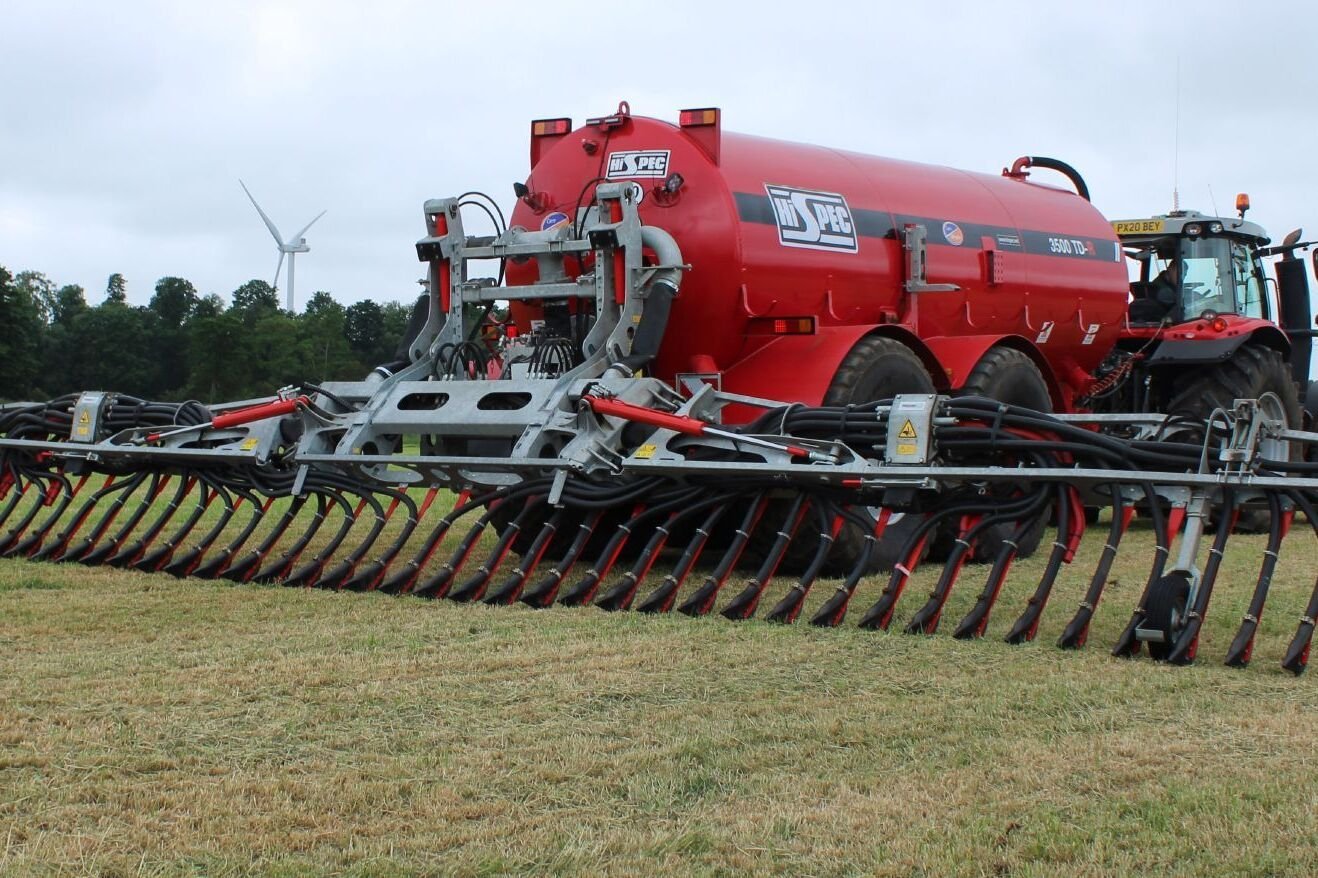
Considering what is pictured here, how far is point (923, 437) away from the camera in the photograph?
5824 mm

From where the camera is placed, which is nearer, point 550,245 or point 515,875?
point 515,875

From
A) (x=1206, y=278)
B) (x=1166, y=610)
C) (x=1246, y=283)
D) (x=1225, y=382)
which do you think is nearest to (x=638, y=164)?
(x=1166, y=610)

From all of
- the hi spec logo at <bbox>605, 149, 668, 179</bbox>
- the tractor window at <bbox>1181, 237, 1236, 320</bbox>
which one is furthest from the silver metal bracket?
A: the tractor window at <bbox>1181, 237, 1236, 320</bbox>

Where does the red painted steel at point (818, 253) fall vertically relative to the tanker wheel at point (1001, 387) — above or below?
above

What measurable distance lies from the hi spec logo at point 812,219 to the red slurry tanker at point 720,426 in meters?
0.02

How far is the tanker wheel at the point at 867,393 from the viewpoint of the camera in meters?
7.18

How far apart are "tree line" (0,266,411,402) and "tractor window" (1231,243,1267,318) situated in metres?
19.3

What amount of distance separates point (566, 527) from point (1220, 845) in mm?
5289

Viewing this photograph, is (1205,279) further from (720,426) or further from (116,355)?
(116,355)

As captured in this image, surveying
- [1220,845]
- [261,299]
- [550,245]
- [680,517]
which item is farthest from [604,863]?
[261,299]

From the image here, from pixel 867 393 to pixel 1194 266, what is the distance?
4291mm

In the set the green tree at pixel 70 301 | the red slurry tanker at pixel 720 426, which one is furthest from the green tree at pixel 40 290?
the red slurry tanker at pixel 720 426

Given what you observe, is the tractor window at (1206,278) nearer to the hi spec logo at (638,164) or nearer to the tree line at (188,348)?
the hi spec logo at (638,164)

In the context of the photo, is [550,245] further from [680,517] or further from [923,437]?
[923,437]
